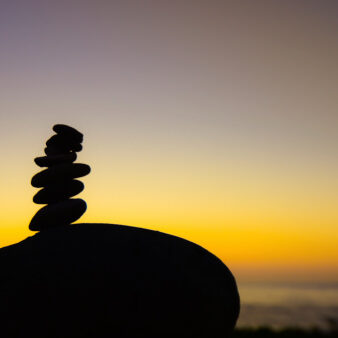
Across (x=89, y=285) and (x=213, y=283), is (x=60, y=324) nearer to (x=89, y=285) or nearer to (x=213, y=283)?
(x=89, y=285)

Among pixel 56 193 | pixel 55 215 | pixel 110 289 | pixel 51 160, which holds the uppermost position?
pixel 51 160

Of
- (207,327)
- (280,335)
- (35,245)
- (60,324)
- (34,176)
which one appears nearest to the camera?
Answer: (60,324)

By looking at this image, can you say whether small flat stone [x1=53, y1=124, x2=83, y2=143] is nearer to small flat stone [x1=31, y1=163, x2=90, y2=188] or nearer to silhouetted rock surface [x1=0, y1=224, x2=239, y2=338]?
small flat stone [x1=31, y1=163, x2=90, y2=188]

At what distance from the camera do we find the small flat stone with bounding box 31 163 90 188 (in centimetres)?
1048

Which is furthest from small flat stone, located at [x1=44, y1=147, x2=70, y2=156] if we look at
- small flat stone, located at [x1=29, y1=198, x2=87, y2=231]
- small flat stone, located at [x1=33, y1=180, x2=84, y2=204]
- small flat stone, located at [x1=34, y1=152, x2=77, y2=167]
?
small flat stone, located at [x1=29, y1=198, x2=87, y2=231]

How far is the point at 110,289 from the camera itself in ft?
26.9

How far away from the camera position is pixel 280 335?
14102 millimetres

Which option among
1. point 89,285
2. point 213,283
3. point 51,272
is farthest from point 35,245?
point 213,283

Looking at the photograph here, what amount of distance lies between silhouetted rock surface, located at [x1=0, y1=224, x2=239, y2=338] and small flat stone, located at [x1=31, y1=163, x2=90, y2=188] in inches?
61.8

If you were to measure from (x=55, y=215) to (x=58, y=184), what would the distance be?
0.70 meters

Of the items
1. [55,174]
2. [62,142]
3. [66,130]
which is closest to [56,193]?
[55,174]

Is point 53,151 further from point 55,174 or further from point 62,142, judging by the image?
point 55,174

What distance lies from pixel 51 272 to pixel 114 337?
4.95 feet

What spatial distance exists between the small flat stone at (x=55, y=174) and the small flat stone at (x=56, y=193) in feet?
0.35
